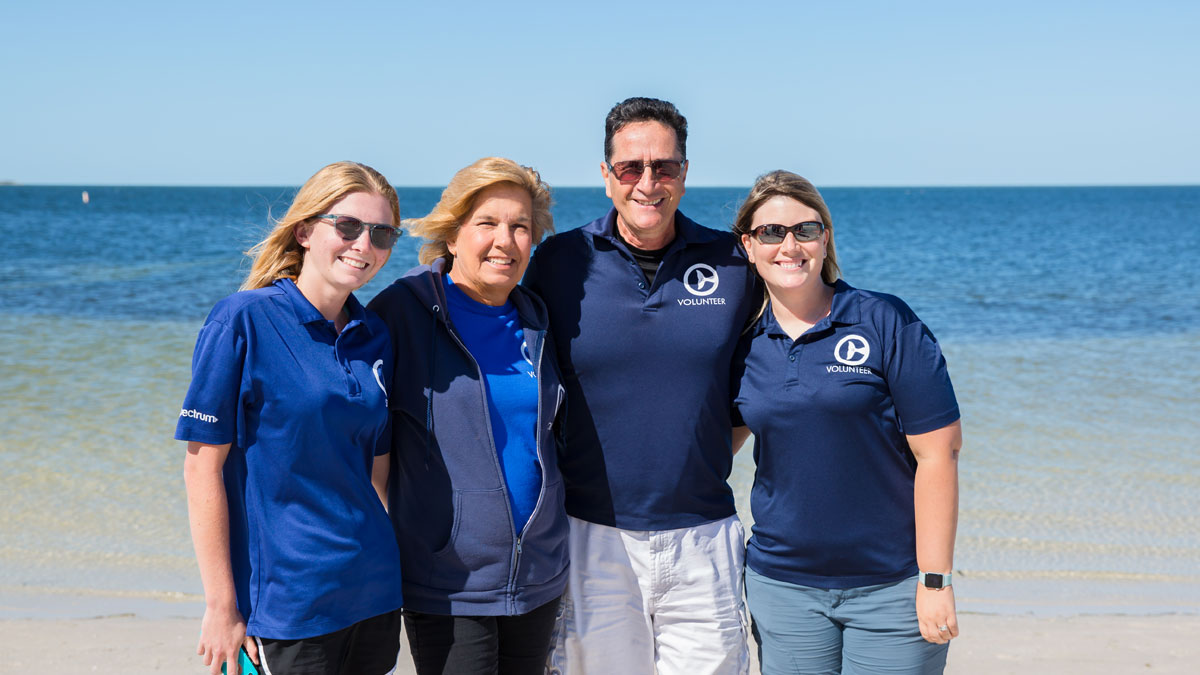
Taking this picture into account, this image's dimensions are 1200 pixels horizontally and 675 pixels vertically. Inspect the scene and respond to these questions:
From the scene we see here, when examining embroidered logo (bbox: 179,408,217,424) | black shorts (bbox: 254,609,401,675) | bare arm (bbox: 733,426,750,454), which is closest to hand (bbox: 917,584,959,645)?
bare arm (bbox: 733,426,750,454)

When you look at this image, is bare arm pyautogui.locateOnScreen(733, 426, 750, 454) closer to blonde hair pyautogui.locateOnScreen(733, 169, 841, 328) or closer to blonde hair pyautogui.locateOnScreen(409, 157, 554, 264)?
blonde hair pyautogui.locateOnScreen(733, 169, 841, 328)

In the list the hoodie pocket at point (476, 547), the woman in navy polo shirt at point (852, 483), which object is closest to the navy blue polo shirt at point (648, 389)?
the woman in navy polo shirt at point (852, 483)

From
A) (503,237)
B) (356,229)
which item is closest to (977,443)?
(503,237)

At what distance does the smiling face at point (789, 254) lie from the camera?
9.56ft

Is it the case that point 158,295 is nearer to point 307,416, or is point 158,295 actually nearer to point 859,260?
point 307,416

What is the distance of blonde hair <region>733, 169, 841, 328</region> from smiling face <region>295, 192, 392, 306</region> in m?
1.28

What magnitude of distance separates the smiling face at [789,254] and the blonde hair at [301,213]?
4.07 ft

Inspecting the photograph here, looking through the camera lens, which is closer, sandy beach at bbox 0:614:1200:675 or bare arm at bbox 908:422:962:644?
bare arm at bbox 908:422:962:644

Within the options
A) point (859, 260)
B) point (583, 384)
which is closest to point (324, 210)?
point (583, 384)

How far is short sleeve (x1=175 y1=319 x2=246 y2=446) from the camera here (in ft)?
7.32

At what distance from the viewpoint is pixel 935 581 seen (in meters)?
2.75

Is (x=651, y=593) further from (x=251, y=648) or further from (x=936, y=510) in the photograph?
(x=251, y=648)

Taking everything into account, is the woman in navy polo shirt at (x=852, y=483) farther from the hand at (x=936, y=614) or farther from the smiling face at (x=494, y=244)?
the smiling face at (x=494, y=244)

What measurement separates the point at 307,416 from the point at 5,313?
17.4 meters
